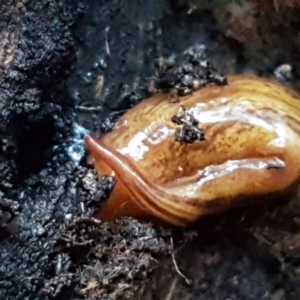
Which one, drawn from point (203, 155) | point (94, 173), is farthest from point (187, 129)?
point (94, 173)

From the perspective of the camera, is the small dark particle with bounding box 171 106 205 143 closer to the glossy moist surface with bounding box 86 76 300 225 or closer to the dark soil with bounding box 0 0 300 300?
the glossy moist surface with bounding box 86 76 300 225

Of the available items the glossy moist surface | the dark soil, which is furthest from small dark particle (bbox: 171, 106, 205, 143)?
the dark soil

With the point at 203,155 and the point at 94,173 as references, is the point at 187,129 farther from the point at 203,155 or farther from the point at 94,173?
the point at 94,173

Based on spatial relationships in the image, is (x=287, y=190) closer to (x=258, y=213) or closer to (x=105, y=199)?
(x=258, y=213)

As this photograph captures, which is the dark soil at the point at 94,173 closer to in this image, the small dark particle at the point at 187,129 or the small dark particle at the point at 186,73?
the small dark particle at the point at 186,73

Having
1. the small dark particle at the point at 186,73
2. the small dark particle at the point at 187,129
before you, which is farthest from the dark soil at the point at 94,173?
the small dark particle at the point at 187,129

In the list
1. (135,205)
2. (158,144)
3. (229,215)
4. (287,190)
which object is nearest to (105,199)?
(135,205)
